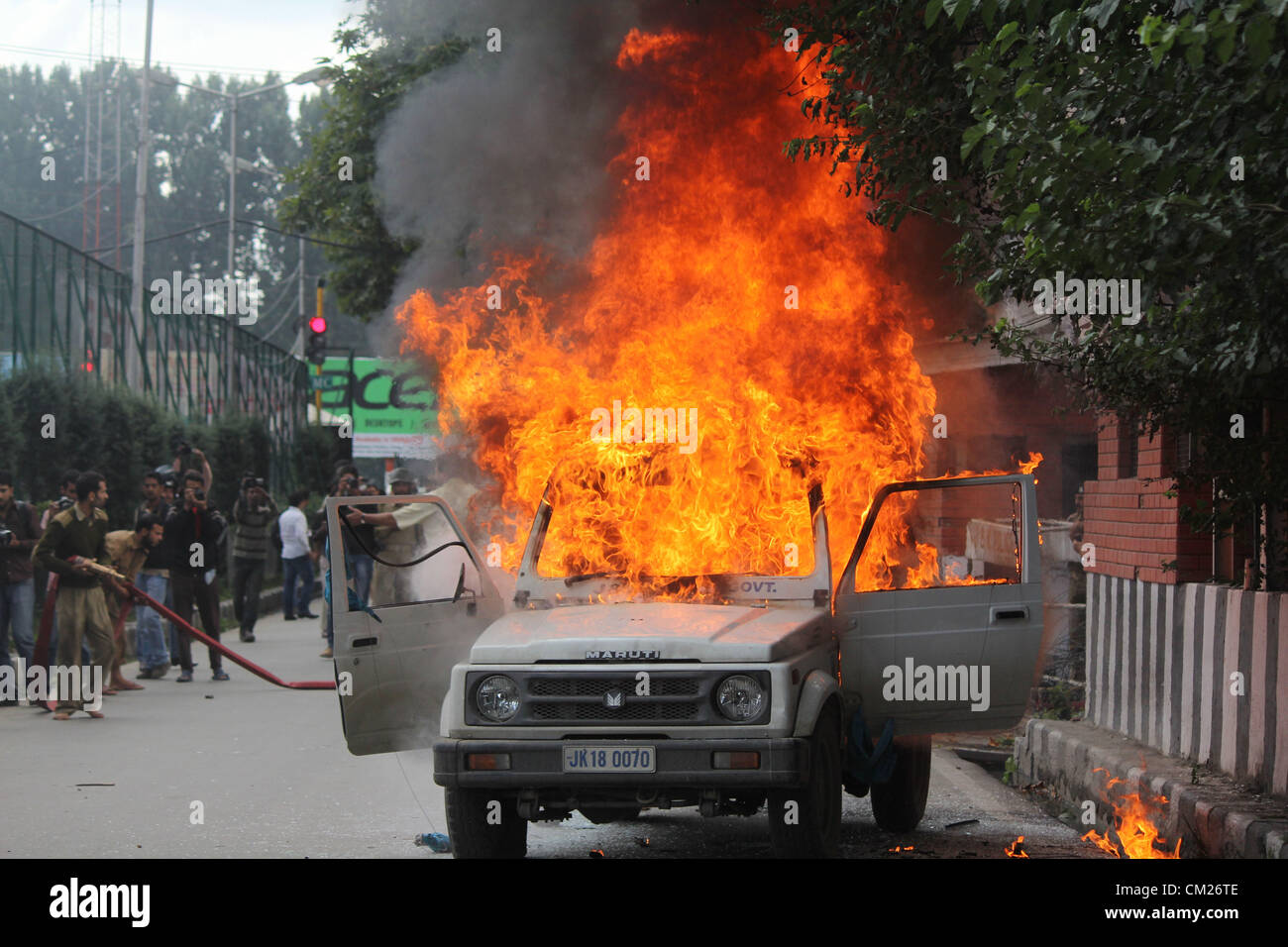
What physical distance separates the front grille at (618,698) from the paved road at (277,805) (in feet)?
4.01

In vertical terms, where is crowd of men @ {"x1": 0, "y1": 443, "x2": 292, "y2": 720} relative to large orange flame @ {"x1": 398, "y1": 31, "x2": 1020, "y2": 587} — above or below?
below

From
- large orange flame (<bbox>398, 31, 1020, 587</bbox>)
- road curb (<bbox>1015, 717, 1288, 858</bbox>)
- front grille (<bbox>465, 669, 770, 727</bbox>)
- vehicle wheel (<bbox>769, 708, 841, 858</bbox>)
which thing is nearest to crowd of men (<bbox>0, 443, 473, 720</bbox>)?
large orange flame (<bbox>398, 31, 1020, 587</bbox>)

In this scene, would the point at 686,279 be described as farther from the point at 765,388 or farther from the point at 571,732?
the point at 571,732

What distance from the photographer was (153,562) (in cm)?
1557

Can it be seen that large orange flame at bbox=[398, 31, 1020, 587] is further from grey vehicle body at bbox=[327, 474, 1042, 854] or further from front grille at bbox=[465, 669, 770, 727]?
front grille at bbox=[465, 669, 770, 727]

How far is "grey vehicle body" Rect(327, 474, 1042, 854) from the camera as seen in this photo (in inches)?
248

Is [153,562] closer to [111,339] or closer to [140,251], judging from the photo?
[111,339]

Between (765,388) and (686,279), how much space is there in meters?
1.54

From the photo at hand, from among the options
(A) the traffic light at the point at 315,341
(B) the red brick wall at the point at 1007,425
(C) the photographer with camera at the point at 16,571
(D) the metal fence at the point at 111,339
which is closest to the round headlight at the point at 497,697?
(C) the photographer with camera at the point at 16,571

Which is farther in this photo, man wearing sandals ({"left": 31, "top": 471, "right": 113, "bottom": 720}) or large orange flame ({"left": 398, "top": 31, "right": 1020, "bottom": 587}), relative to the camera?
man wearing sandals ({"left": 31, "top": 471, "right": 113, "bottom": 720})

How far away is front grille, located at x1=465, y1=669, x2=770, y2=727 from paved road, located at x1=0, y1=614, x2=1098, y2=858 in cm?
122

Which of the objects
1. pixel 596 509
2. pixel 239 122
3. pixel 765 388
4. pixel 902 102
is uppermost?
pixel 239 122

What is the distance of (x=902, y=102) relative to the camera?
8078mm
